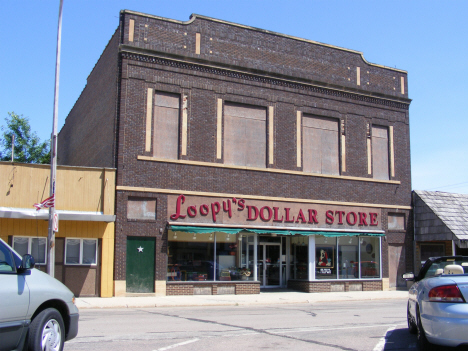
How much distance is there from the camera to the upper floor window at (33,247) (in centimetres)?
1936

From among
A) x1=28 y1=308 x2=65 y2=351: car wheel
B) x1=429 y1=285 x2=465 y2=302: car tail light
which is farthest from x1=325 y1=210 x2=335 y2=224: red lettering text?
x1=28 y1=308 x2=65 y2=351: car wheel

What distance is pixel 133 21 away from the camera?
70.8 ft

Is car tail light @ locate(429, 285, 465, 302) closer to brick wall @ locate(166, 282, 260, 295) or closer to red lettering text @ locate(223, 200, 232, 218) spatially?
brick wall @ locate(166, 282, 260, 295)

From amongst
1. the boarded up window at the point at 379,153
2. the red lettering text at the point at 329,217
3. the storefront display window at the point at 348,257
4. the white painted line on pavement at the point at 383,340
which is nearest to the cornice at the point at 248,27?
the boarded up window at the point at 379,153

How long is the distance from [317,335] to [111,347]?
3.94 metres

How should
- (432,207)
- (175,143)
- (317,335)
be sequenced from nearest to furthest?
(317,335) < (175,143) < (432,207)

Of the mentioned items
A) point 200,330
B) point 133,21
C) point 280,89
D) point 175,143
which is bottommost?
point 200,330

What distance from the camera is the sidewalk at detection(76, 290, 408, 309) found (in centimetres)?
1768

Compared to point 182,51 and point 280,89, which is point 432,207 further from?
point 182,51

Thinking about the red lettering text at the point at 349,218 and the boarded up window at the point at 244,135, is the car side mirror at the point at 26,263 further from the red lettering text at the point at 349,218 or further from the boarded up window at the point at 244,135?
the red lettering text at the point at 349,218

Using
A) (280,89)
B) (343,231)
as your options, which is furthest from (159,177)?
(343,231)

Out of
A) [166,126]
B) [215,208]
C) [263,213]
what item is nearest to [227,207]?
[215,208]

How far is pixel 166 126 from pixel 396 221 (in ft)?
42.3

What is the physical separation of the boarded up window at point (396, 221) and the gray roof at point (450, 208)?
1433 mm
